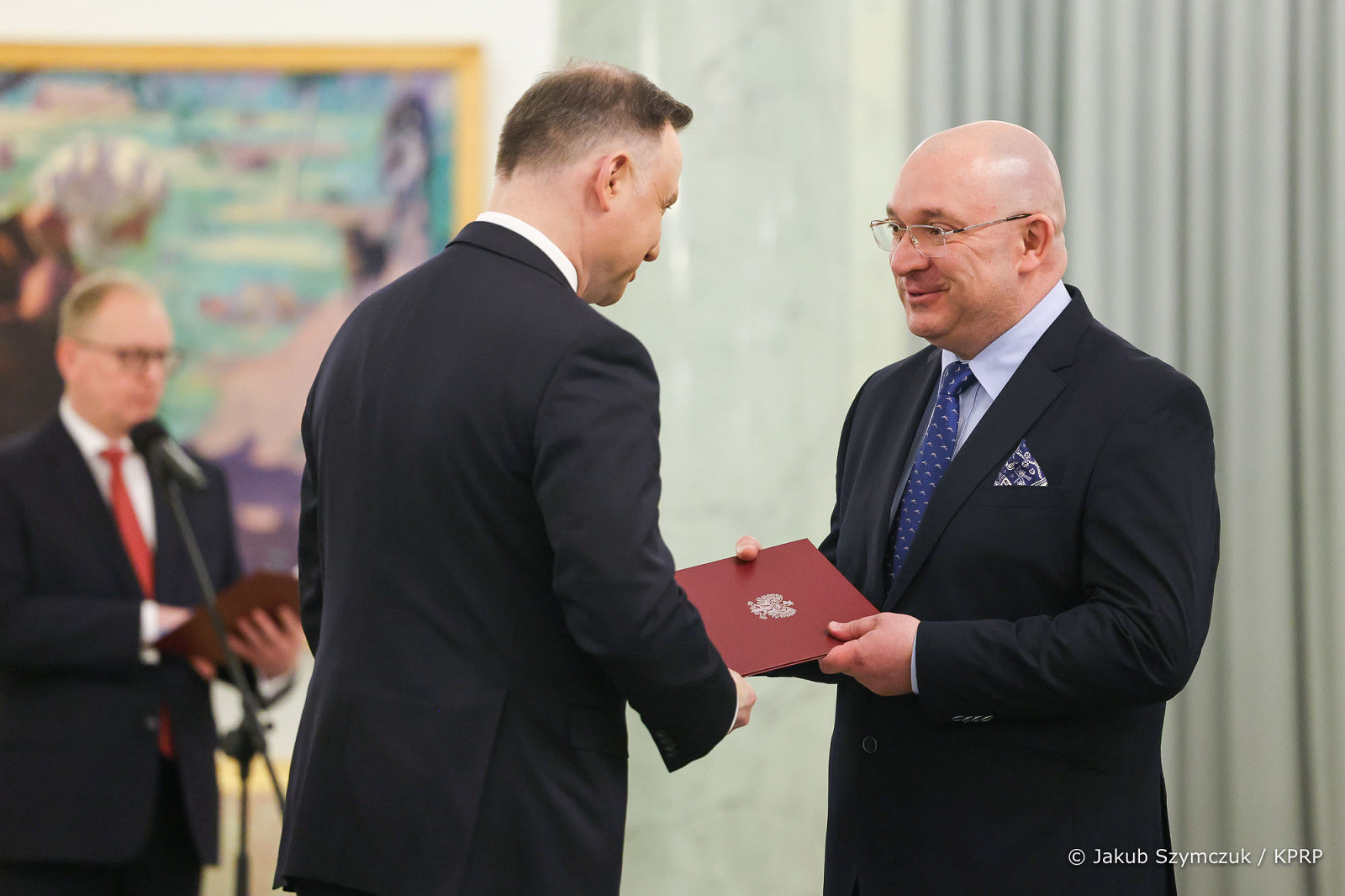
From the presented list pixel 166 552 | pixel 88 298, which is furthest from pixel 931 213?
pixel 88 298

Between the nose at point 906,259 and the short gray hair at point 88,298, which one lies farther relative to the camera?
the short gray hair at point 88,298

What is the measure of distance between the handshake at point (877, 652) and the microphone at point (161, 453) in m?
1.88

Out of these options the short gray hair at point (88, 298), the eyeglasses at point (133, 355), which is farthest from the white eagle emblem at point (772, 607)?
the short gray hair at point (88, 298)

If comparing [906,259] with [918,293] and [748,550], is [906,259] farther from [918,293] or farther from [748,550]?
[748,550]

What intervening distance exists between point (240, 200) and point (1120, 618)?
365cm

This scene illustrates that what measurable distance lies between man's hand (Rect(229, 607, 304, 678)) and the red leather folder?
147cm

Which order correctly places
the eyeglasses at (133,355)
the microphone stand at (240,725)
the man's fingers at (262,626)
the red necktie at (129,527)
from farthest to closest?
the eyeglasses at (133,355) → the red necktie at (129,527) → the man's fingers at (262,626) → the microphone stand at (240,725)

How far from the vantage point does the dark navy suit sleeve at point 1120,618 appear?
192 centimetres

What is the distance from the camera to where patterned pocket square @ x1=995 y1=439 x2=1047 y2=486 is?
6.74ft

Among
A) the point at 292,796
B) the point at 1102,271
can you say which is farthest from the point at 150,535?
the point at 1102,271

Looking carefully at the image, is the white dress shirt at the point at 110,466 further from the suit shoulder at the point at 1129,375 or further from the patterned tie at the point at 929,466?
the suit shoulder at the point at 1129,375

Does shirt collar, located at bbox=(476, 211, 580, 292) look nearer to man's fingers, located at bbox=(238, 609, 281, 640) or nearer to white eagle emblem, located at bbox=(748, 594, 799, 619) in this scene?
white eagle emblem, located at bbox=(748, 594, 799, 619)

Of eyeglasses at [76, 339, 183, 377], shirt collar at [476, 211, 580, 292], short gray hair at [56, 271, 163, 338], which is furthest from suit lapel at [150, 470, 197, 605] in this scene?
shirt collar at [476, 211, 580, 292]

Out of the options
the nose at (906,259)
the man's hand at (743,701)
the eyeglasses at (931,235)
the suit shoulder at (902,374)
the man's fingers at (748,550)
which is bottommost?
the man's hand at (743,701)
